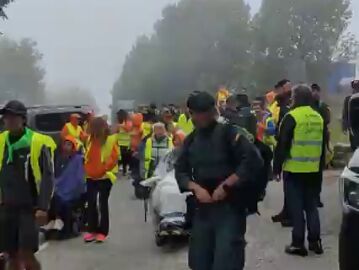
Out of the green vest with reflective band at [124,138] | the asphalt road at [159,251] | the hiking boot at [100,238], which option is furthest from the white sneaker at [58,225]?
the green vest with reflective band at [124,138]

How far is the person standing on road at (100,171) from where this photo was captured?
11070mm

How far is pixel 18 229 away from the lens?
22.9 ft

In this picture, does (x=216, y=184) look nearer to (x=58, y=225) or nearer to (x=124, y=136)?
(x=58, y=225)

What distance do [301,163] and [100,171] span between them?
309 centimetres

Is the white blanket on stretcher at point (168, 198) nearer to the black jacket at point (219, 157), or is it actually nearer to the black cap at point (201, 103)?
the black jacket at point (219, 157)

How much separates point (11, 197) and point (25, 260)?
52 centimetres

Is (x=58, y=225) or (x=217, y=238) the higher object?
(x=217, y=238)

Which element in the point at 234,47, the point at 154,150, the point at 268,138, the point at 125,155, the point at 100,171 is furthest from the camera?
the point at 234,47

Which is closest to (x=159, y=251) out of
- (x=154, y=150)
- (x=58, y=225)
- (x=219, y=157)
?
(x=58, y=225)

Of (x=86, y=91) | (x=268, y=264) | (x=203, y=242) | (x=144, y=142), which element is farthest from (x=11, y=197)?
(x=86, y=91)

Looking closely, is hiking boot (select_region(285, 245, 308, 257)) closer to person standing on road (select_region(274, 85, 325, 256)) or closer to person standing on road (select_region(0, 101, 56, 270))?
person standing on road (select_region(274, 85, 325, 256))

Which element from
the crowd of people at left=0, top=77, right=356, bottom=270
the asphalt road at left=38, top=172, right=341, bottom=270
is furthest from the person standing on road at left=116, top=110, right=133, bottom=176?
the crowd of people at left=0, top=77, right=356, bottom=270

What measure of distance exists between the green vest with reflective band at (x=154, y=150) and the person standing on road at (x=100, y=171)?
1747 millimetres

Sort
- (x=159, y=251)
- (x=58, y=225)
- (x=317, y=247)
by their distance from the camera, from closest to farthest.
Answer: (x=317, y=247), (x=159, y=251), (x=58, y=225)
